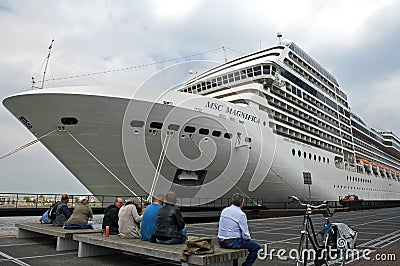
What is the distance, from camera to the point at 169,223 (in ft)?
16.0

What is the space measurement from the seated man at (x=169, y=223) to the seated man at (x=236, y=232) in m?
0.67

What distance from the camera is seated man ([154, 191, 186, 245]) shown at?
4828mm

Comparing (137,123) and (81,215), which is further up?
(137,123)

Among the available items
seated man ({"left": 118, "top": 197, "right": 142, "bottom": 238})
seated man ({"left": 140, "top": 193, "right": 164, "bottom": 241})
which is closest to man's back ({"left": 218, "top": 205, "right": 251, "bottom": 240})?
seated man ({"left": 140, "top": 193, "right": 164, "bottom": 241})

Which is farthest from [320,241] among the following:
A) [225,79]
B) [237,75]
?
[237,75]

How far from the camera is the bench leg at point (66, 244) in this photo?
6430 millimetres

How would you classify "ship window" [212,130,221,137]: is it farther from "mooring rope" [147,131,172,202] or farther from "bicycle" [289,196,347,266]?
"bicycle" [289,196,347,266]

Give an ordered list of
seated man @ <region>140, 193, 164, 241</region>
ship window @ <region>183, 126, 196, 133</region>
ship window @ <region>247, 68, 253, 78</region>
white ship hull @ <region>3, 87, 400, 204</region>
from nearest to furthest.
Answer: seated man @ <region>140, 193, 164, 241</region>
white ship hull @ <region>3, 87, 400, 204</region>
ship window @ <region>183, 126, 196, 133</region>
ship window @ <region>247, 68, 253, 78</region>

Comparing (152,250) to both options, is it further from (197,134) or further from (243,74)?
(243,74)

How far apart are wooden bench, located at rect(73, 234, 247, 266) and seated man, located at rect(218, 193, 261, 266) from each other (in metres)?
0.09

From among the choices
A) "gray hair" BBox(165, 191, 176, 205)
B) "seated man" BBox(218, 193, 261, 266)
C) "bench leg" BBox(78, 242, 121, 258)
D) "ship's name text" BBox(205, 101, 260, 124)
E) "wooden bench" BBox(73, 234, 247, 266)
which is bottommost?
"bench leg" BBox(78, 242, 121, 258)

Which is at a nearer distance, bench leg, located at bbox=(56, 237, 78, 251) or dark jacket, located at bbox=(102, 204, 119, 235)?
dark jacket, located at bbox=(102, 204, 119, 235)

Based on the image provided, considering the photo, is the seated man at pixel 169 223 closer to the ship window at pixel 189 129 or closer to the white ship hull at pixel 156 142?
the white ship hull at pixel 156 142

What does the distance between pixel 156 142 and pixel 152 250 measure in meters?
10.5
